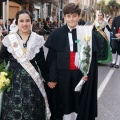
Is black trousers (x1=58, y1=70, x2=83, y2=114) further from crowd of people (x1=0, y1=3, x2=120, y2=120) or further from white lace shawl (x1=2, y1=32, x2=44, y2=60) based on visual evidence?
white lace shawl (x1=2, y1=32, x2=44, y2=60)

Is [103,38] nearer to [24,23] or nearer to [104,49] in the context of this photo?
[104,49]

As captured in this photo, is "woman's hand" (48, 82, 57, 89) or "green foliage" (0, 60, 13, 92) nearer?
"green foliage" (0, 60, 13, 92)

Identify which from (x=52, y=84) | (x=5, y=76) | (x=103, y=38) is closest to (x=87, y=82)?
(x=52, y=84)

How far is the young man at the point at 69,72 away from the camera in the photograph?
12.6 ft

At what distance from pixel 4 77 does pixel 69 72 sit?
79 centimetres

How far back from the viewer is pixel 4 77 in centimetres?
363

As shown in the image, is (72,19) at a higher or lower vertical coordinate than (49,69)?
higher

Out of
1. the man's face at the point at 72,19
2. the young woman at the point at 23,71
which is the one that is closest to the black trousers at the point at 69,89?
the young woman at the point at 23,71

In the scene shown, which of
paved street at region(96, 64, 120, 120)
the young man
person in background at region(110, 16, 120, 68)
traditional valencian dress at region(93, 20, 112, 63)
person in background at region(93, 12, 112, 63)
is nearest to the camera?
the young man

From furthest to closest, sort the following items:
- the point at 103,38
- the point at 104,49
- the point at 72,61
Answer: the point at 104,49, the point at 103,38, the point at 72,61

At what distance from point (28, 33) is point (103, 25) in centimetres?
640

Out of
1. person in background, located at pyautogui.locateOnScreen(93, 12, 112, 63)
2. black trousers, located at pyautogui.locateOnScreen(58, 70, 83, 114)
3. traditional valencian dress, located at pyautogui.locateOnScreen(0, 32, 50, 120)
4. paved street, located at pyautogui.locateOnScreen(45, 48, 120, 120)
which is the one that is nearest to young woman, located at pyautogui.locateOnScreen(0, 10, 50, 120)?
traditional valencian dress, located at pyautogui.locateOnScreen(0, 32, 50, 120)

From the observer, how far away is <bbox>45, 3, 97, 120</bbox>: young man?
3.84 m

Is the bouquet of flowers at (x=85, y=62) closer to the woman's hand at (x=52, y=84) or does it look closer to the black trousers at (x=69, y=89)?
the black trousers at (x=69, y=89)
